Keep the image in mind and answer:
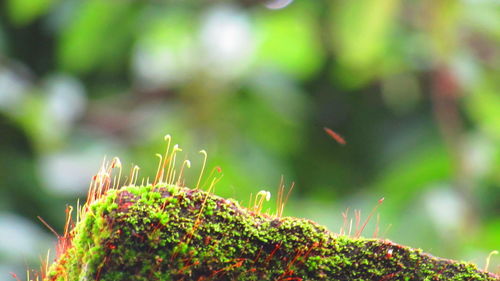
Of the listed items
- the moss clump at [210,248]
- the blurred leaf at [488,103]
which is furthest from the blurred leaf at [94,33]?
the moss clump at [210,248]

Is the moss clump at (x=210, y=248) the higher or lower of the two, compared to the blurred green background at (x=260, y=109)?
lower

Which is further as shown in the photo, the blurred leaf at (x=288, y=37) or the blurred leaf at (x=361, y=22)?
the blurred leaf at (x=288, y=37)

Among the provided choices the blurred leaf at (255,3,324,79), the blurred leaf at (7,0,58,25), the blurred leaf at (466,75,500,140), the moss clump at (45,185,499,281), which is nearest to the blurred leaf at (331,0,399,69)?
the blurred leaf at (255,3,324,79)

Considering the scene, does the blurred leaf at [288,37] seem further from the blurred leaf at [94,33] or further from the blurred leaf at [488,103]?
the blurred leaf at [488,103]

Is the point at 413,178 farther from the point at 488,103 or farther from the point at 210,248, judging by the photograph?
the point at 210,248

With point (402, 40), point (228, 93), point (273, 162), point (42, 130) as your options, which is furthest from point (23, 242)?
point (402, 40)

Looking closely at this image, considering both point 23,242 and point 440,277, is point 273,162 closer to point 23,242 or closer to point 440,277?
point 23,242

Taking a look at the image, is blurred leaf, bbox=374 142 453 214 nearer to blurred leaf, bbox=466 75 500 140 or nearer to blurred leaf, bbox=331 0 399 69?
blurred leaf, bbox=466 75 500 140
